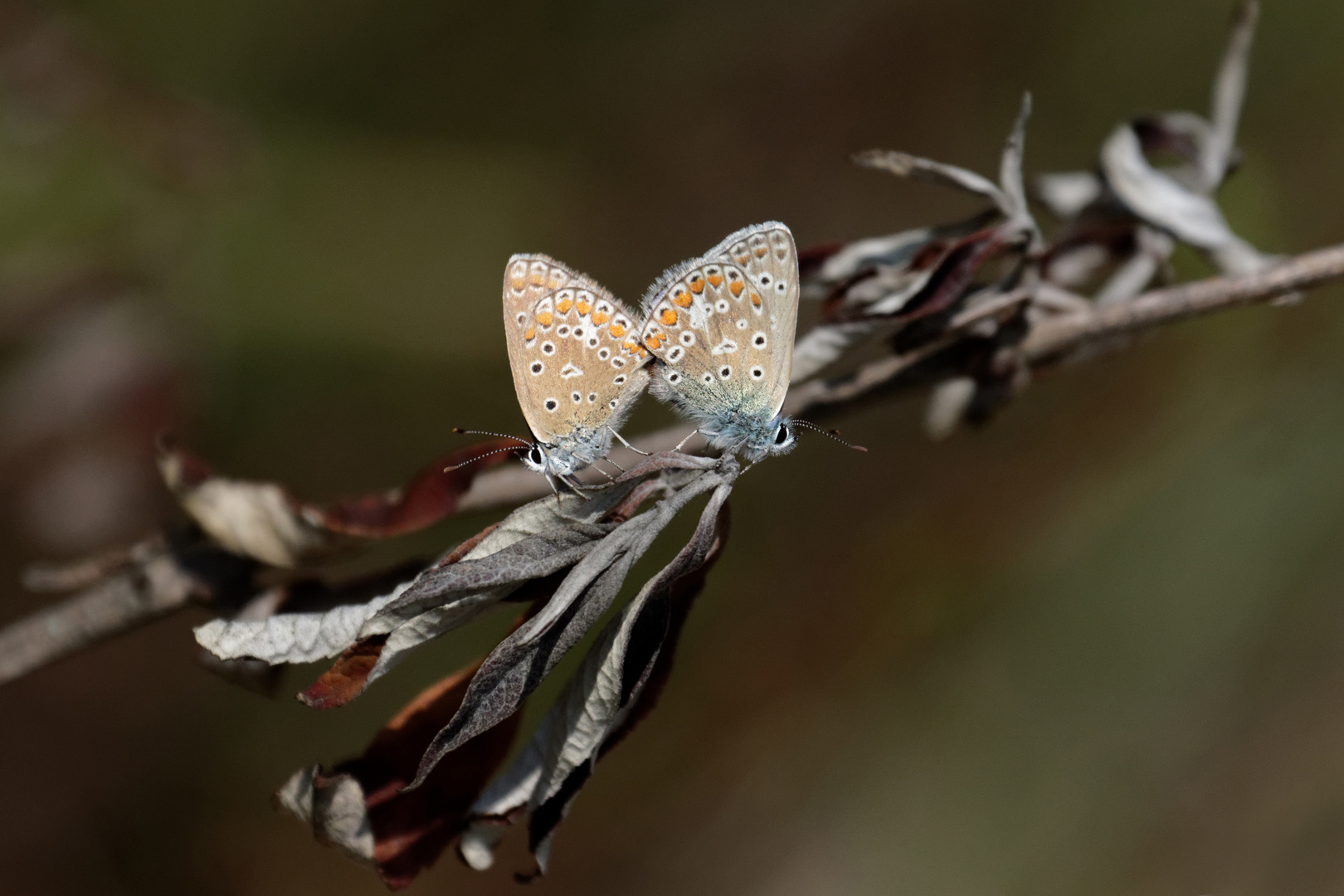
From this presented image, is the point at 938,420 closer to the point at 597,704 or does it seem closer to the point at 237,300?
the point at 597,704

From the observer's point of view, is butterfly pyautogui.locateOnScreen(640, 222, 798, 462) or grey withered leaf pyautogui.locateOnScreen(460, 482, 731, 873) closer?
grey withered leaf pyautogui.locateOnScreen(460, 482, 731, 873)

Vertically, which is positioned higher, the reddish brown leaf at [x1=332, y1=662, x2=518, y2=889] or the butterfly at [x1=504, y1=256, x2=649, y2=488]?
the butterfly at [x1=504, y1=256, x2=649, y2=488]

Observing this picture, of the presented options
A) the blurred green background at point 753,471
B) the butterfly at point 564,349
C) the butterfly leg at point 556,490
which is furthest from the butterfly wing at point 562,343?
the blurred green background at point 753,471

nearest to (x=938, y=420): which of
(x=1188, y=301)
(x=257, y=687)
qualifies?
(x=1188, y=301)

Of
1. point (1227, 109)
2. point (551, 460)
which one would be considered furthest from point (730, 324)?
point (1227, 109)

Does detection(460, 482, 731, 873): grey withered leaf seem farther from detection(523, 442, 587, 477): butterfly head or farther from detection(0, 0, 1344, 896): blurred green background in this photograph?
detection(0, 0, 1344, 896): blurred green background

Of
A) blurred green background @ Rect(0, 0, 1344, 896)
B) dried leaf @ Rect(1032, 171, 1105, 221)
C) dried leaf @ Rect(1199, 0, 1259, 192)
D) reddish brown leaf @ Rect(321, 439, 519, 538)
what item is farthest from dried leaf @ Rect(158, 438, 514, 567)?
blurred green background @ Rect(0, 0, 1344, 896)

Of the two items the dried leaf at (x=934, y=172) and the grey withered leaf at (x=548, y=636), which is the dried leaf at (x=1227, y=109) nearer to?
the dried leaf at (x=934, y=172)
